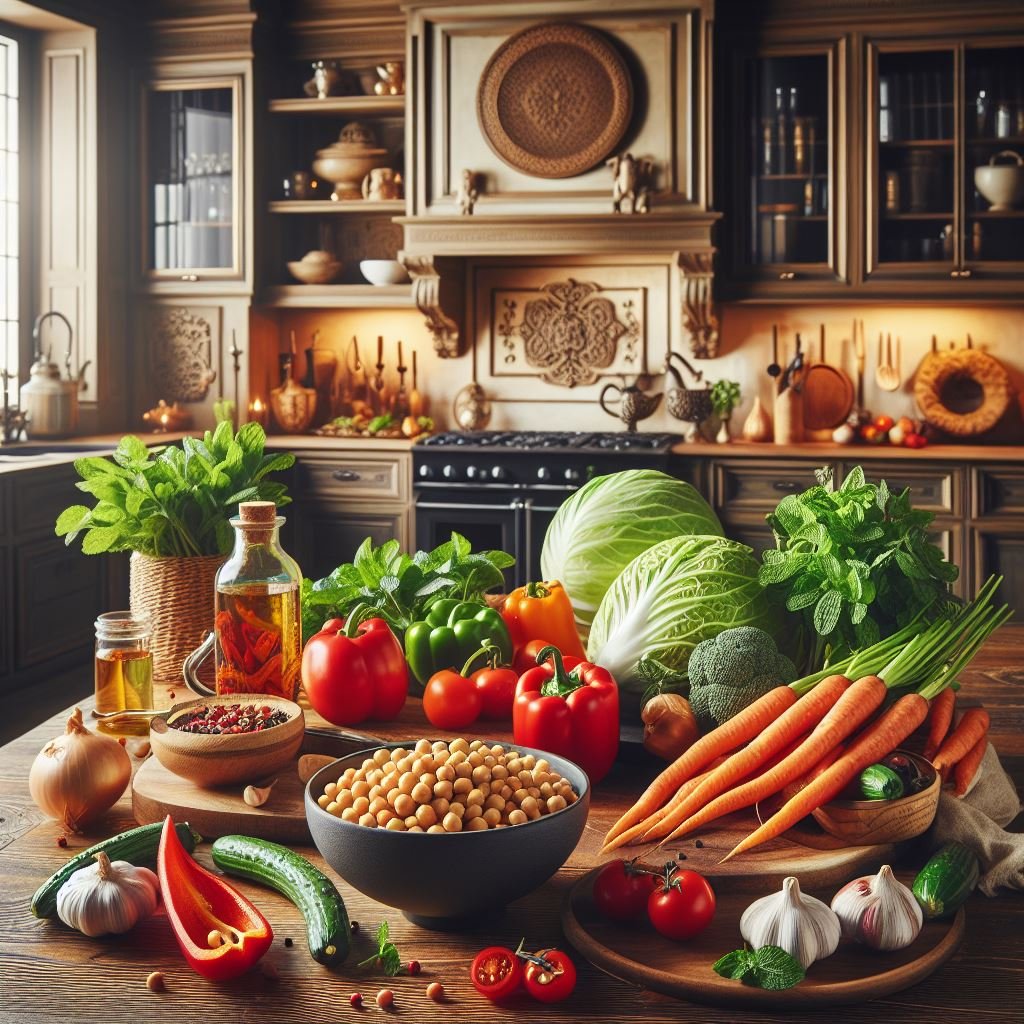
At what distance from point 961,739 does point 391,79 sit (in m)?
4.80

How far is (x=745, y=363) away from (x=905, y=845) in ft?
14.8

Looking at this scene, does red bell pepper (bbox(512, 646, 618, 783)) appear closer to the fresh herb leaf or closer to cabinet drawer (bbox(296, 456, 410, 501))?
the fresh herb leaf

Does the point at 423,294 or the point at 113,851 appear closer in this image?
the point at 113,851

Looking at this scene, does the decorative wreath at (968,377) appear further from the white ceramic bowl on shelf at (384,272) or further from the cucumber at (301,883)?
the cucumber at (301,883)

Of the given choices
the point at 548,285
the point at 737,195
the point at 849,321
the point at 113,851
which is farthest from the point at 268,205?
the point at 113,851

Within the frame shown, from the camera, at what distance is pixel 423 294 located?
5441mm

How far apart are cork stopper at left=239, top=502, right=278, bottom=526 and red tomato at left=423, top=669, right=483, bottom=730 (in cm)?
30

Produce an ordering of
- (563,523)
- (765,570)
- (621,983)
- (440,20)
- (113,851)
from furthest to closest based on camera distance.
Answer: (440,20) → (563,523) → (765,570) → (113,851) → (621,983)

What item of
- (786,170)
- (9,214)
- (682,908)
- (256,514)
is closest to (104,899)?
(682,908)

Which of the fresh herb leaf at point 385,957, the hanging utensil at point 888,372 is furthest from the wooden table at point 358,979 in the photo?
the hanging utensil at point 888,372

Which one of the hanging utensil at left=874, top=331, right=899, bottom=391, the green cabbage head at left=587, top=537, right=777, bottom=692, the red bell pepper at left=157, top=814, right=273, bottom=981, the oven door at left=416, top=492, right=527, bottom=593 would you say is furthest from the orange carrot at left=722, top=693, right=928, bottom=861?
the hanging utensil at left=874, top=331, right=899, bottom=391

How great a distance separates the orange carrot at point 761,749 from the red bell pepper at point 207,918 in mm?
420

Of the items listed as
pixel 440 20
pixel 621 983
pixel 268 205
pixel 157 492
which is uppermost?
pixel 440 20

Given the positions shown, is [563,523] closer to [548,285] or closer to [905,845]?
[905,845]
